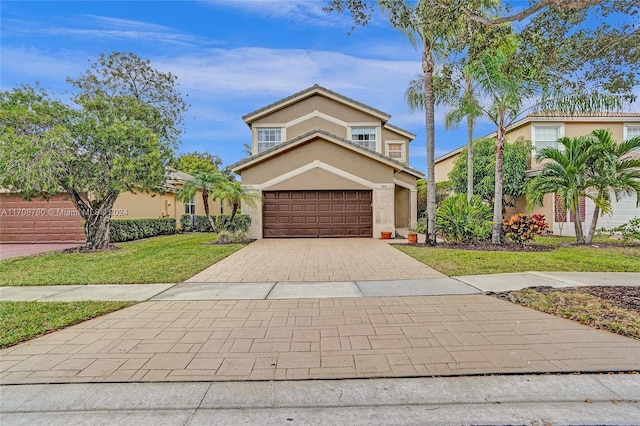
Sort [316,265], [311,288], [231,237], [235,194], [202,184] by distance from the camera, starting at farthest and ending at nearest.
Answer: [202,184], [235,194], [231,237], [316,265], [311,288]

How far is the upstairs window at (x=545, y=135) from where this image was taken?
19469mm

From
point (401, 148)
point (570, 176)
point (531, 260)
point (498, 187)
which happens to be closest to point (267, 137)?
point (401, 148)

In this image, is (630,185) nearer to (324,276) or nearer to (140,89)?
(324,276)

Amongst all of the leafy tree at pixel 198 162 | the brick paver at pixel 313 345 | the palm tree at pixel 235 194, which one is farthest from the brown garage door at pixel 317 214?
the leafy tree at pixel 198 162

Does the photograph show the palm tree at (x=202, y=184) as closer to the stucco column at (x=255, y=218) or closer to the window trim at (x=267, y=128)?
the stucco column at (x=255, y=218)

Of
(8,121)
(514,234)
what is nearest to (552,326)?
(514,234)

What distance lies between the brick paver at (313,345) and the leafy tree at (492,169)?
1562cm

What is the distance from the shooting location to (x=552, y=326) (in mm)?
4723

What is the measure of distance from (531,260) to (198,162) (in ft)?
124

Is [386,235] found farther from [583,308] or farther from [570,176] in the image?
[583,308]

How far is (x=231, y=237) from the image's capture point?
15430 millimetres

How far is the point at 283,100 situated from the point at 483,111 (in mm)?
12282

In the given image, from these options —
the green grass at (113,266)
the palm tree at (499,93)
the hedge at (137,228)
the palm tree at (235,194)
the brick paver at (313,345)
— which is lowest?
the brick paver at (313,345)

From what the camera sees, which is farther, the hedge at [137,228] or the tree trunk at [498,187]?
the hedge at [137,228]
